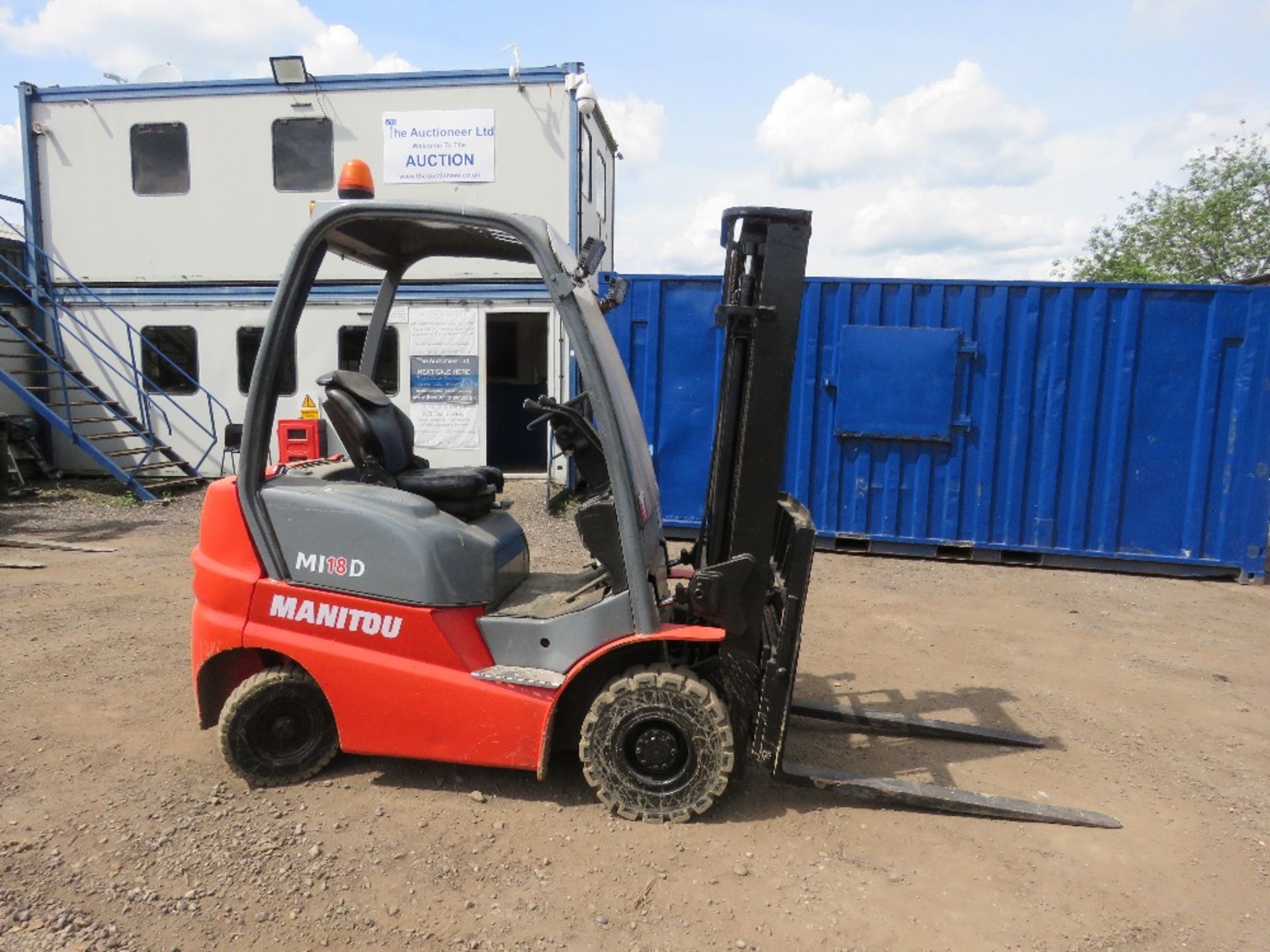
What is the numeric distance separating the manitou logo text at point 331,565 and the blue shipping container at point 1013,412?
604 centimetres

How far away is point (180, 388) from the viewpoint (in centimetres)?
1285

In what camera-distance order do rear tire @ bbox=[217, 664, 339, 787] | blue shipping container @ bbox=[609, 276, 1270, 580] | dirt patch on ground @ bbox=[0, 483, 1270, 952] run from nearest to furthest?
dirt patch on ground @ bbox=[0, 483, 1270, 952]
rear tire @ bbox=[217, 664, 339, 787]
blue shipping container @ bbox=[609, 276, 1270, 580]

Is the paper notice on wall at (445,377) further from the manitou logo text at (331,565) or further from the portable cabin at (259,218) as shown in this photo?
the manitou logo text at (331,565)

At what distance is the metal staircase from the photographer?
1254cm

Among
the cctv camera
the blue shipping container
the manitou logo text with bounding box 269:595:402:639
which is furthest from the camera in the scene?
the cctv camera

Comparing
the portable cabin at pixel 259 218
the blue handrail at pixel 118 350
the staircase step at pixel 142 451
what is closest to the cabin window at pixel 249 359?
the portable cabin at pixel 259 218

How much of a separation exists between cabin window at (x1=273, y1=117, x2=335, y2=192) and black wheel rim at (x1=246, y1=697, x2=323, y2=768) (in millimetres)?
10095

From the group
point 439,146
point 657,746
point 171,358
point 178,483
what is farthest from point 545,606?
point 171,358

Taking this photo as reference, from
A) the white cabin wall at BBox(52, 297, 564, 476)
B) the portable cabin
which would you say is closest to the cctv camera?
the portable cabin

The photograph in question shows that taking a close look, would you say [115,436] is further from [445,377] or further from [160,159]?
[445,377]

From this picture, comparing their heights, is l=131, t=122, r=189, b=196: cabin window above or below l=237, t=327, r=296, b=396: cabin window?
above

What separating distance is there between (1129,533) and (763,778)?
6.64 metres

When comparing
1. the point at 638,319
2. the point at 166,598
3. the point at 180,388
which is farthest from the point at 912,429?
the point at 180,388

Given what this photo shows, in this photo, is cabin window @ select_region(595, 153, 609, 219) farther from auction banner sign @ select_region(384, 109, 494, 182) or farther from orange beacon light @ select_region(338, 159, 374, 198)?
orange beacon light @ select_region(338, 159, 374, 198)
